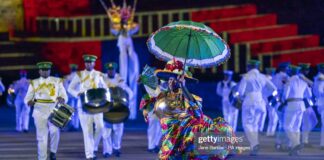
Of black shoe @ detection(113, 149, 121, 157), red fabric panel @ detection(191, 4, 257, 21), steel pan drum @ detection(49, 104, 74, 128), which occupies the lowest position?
black shoe @ detection(113, 149, 121, 157)

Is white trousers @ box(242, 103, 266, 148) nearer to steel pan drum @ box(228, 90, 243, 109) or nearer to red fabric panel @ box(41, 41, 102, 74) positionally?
steel pan drum @ box(228, 90, 243, 109)

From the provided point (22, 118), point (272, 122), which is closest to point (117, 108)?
point (272, 122)

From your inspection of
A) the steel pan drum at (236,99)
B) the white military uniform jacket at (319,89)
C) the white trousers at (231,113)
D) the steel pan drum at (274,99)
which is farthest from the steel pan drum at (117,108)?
the white trousers at (231,113)

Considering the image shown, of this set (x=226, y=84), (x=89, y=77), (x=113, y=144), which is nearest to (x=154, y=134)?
(x=113, y=144)

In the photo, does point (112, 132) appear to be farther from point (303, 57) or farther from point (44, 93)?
point (303, 57)

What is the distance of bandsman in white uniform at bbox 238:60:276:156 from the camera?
17.5 meters

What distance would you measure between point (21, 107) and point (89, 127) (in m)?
7.39

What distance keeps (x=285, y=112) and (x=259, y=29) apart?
9711mm

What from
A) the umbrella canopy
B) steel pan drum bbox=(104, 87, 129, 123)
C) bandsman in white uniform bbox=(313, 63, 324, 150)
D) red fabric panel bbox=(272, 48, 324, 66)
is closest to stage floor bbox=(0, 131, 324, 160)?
steel pan drum bbox=(104, 87, 129, 123)

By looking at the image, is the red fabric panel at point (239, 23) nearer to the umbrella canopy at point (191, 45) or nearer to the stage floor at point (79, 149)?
the stage floor at point (79, 149)

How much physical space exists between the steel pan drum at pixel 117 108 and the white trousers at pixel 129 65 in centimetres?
778

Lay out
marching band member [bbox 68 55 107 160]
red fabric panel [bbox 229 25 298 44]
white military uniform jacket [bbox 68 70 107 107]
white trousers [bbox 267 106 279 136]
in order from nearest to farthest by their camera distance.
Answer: marching band member [bbox 68 55 107 160]
white military uniform jacket [bbox 68 70 107 107]
white trousers [bbox 267 106 279 136]
red fabric panel [bbox 229 25 298 44]

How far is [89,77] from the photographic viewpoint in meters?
16.2

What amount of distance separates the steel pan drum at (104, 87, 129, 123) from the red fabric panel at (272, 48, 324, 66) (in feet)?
33.2
